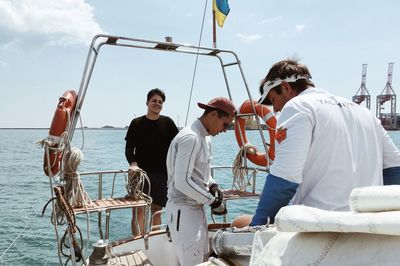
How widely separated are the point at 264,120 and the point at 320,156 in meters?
2.42

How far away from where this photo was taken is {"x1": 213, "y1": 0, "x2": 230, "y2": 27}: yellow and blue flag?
371 centimetres

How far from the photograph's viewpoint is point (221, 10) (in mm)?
3711

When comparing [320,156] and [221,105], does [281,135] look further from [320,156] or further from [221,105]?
[221,105]

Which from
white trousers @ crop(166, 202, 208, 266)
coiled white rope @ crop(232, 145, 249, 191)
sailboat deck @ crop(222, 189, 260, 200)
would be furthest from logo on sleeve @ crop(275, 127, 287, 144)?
coiled white rope @ crop(232, 145, 249, 191)

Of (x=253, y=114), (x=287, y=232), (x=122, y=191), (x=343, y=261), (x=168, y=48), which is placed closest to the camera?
(x=343, y=261)

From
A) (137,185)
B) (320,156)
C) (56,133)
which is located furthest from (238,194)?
(320,156)

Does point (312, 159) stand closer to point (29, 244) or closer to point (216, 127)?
point (216, 127)

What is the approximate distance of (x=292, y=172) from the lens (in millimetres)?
1410

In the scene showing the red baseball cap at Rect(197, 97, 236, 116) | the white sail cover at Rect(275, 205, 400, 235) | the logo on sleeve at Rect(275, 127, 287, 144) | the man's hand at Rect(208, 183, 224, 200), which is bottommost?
the man's hand at Rect(208, 183, 224, 200)

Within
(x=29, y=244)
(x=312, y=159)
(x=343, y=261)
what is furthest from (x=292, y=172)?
(x=29, y=244)

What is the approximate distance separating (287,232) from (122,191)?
41.3 feet

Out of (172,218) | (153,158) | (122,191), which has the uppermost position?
(153,158)

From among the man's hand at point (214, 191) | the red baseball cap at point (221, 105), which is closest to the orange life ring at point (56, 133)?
the red baseball cap at point (221, 105)

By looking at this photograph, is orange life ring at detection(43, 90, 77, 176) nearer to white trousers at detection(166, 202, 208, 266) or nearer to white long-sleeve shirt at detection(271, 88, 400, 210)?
white trousers at detection(166, 202, 208, 266)
